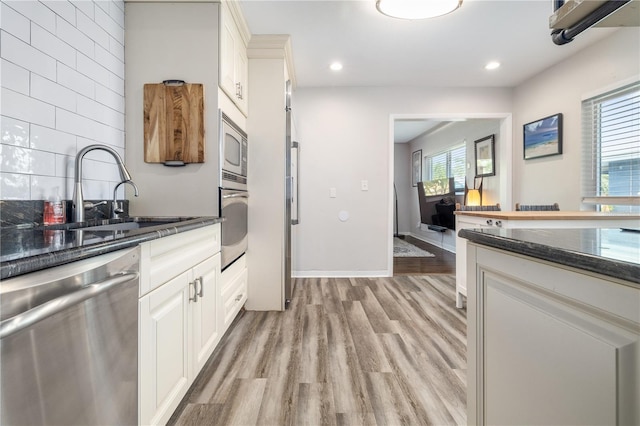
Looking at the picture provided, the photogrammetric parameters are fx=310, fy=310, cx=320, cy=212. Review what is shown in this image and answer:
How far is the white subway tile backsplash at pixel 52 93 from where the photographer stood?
1.34 meters

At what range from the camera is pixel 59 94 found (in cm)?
146

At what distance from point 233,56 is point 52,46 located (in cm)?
108

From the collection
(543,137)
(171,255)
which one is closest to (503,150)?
(543,137)

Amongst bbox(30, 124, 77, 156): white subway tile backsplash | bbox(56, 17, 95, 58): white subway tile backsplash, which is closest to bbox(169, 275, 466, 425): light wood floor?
bbox(30, 124, 77, 156): white subway tile backsplash

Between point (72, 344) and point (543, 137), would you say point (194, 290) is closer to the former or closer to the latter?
point (72, 344)

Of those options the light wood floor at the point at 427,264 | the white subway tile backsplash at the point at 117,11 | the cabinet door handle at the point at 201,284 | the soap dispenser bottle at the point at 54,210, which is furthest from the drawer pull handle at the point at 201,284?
the light wood floor at the point at 427,264

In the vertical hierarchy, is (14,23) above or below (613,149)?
above

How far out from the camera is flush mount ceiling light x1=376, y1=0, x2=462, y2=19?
→ 6.27 feet

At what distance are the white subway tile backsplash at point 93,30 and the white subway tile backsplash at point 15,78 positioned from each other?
0.48 m

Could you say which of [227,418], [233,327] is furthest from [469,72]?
[227,418]

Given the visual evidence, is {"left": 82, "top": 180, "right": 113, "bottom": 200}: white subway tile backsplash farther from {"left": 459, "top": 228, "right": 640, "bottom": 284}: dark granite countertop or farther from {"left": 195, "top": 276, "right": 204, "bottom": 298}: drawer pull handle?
{"left": 459, "top": 228, "right": 640, "bottom": 284}: dark granite countertop

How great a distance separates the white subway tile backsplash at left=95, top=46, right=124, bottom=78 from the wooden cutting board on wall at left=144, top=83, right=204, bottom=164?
0.17 metres

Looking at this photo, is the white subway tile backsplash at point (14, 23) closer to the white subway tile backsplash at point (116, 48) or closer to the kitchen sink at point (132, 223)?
the white subway tile backsplash at point (116, 48)

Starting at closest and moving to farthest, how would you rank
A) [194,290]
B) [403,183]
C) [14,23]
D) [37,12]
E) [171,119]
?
[14,23], [37,12], [194,290], [171,119], [403,183]
